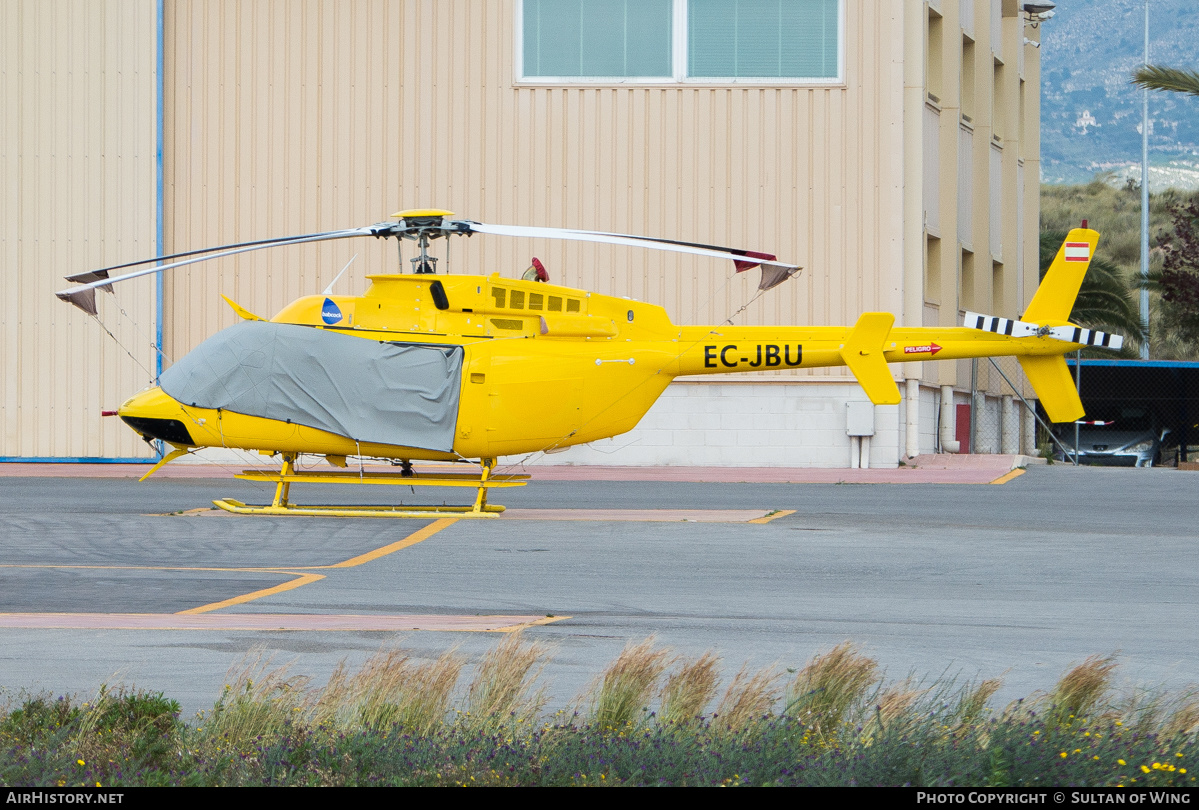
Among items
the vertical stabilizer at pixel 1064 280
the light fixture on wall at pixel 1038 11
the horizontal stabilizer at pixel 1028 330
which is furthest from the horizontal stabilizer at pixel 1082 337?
the light fixture on wall at pixel 1038 11

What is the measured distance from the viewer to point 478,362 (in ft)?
61.0

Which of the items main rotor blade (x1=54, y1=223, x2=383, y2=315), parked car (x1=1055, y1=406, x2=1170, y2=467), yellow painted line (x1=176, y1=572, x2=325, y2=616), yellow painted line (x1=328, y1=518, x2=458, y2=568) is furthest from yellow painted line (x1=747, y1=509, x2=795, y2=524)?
A: parked car (x1=1055, y1=406, x2=1170, y2=467)

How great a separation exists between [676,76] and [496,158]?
4744 mm

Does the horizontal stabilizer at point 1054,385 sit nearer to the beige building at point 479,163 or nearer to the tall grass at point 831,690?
the tall grass at point 831,690

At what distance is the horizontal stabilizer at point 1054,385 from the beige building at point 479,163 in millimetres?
12185

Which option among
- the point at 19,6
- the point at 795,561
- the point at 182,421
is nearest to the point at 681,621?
the point at 795,561

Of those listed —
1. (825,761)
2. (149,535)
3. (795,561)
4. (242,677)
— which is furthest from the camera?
(149,535)

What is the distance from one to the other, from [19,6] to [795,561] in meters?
26.0

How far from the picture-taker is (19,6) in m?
32.1

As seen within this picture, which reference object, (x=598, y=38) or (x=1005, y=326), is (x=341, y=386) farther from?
(x=598, y=38)

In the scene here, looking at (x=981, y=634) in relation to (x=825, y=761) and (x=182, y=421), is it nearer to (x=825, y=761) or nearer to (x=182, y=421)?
(x=825, y=761)

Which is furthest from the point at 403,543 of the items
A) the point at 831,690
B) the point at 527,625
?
the point at 831,690

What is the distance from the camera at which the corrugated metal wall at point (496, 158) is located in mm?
31297

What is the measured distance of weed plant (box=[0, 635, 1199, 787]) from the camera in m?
5.96
